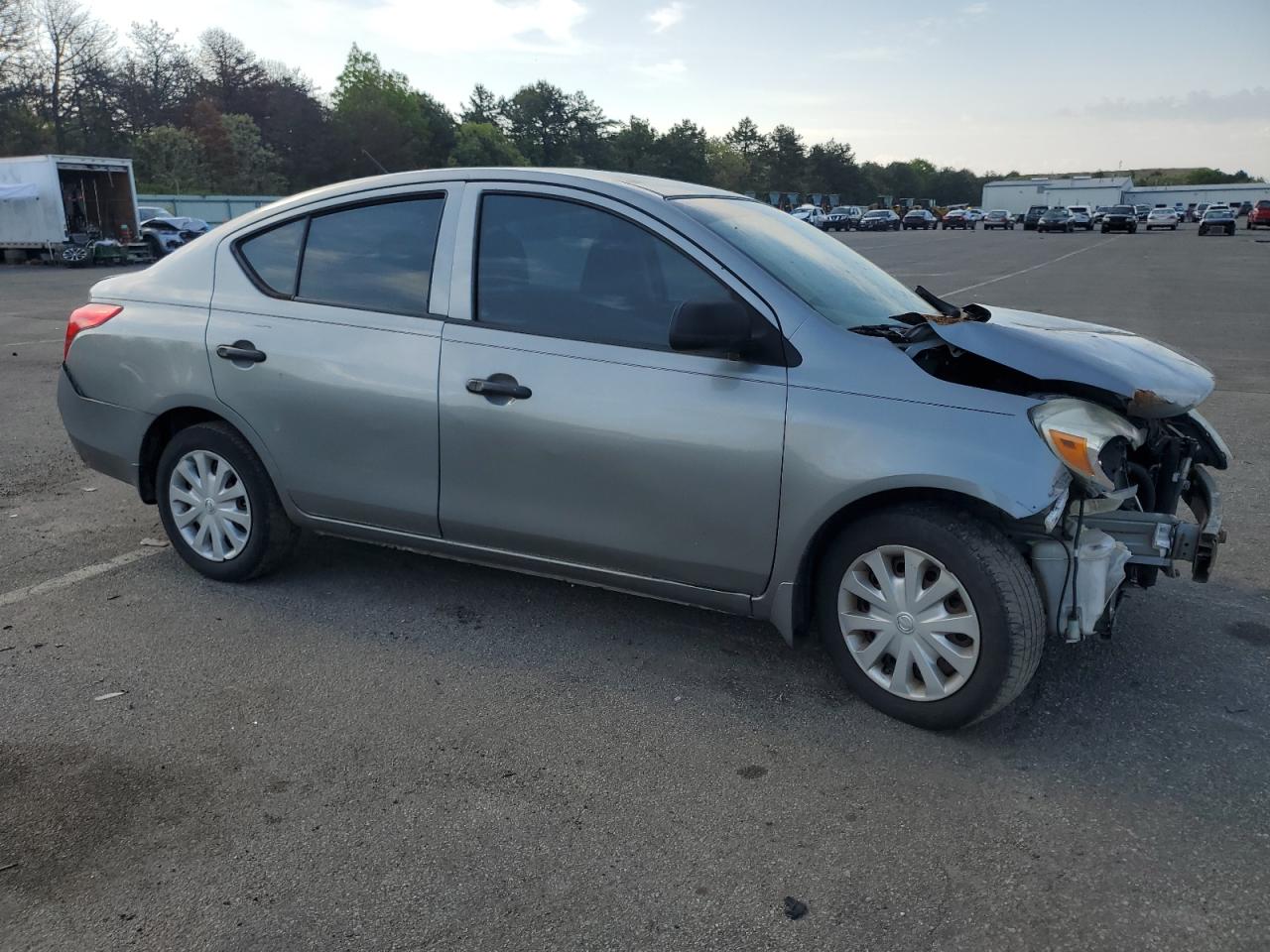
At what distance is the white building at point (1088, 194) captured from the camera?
111438 millimetres

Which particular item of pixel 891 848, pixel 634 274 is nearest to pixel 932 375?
pixel 634 274

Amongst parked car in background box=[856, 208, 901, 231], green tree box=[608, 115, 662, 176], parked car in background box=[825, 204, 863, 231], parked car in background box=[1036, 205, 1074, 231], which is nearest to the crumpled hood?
parked car in background box=[1036, 205, 1074, 231]

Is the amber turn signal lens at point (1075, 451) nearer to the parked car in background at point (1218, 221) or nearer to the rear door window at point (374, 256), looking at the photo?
the rear door window at point (374, 256)

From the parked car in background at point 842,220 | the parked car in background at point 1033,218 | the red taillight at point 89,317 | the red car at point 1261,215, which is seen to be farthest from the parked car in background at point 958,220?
the red taillight at point 89,317

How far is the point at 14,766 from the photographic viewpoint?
3156mm

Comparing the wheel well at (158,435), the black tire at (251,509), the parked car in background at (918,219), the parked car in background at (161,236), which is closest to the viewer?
the black tire at (251,509)

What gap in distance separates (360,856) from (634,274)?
212cm

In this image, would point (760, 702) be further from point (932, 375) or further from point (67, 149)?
point (67, 149)

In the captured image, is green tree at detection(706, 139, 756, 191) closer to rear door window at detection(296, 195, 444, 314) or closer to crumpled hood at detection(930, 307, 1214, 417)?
rear door window at detection(296, 195, 444, 314)

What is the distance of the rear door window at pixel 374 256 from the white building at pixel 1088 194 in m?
117

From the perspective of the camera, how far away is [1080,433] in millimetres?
3105

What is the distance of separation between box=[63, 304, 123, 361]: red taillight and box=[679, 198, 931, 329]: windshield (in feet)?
9.07

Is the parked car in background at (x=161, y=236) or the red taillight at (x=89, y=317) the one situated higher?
the red taillight at (x=89, y=317)

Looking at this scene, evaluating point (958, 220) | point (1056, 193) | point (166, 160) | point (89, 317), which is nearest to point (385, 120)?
point (166, 160)
